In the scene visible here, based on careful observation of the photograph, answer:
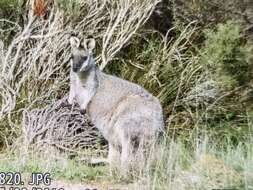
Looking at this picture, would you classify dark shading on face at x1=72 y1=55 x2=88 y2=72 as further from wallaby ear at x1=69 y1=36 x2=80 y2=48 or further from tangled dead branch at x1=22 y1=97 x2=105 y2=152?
tangled dead branch at x1=22 y1=97 x2=105 y2=152

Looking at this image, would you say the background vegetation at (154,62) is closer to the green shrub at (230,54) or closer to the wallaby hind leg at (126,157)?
the green shrub at (230,54)

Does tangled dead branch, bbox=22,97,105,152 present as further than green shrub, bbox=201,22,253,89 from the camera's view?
Yes

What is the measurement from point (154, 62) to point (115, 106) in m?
1.87

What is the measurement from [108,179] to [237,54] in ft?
6.79

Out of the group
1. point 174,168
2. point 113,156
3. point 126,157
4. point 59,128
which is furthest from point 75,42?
point 174,168

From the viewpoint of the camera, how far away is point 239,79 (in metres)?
9.28

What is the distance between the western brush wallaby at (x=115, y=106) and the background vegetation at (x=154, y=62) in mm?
305

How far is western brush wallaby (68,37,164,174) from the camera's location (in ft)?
27.2

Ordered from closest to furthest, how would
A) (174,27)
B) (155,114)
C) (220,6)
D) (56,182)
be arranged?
(56,182), (155,114), (220,6), (174,27)

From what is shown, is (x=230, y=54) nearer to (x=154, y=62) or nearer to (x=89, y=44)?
(x=89, y=44)

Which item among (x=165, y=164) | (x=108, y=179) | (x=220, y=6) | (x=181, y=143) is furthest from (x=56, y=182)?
(x=220, y=6)

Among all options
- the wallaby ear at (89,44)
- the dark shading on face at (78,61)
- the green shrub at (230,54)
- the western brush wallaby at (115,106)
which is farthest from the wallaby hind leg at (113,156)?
the green shrub at (230,54)

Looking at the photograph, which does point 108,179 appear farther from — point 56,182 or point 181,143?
point 181,143

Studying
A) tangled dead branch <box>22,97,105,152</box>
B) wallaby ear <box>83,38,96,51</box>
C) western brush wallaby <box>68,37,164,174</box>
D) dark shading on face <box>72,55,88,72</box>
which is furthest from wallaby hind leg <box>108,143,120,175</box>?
wallaby ear <box>83,38,96,51</box>
